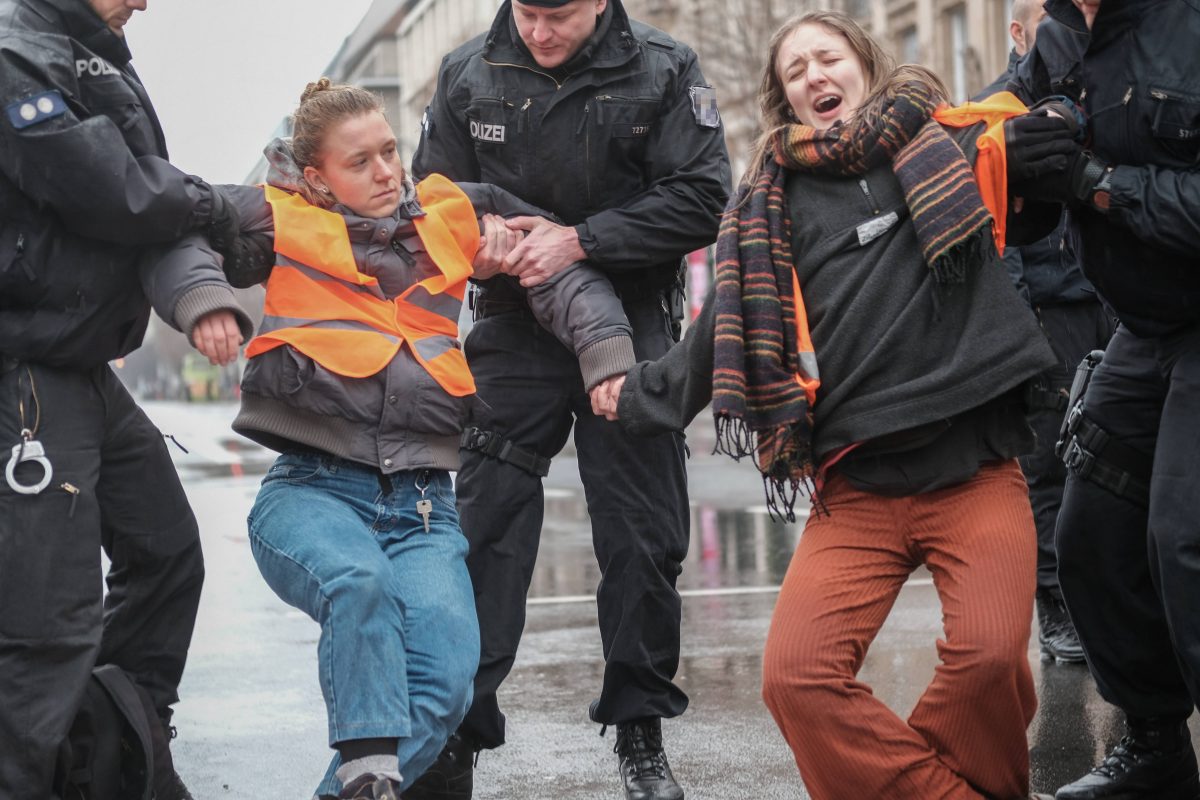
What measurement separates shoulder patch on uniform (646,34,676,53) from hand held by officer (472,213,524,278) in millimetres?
758

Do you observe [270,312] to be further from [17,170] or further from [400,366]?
[17,170]

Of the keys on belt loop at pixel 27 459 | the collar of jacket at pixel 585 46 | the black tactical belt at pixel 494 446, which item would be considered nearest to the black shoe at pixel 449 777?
the black tactical belt at pixel 494 446

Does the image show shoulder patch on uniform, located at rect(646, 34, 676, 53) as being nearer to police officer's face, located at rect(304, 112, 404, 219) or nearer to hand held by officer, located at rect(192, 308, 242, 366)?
police officer's face, located at rect(304, 112, 404, 219)

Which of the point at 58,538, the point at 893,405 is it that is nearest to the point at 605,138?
the point at 893,405

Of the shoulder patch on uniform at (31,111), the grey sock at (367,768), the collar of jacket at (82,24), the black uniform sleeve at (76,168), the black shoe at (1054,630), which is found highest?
the collar of jacket at (82,24)

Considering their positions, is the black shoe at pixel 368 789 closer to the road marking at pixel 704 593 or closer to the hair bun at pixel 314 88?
the hair bun at pixel 314 88

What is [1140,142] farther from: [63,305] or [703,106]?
[63,305]

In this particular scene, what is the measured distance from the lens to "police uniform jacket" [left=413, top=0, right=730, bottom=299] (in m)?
4.91

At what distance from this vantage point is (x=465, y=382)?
4367mm

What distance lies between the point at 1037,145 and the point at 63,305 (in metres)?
2.32

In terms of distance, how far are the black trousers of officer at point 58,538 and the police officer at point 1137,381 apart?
2329 mm

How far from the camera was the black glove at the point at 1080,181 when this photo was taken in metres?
3.98

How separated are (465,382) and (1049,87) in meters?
1.64

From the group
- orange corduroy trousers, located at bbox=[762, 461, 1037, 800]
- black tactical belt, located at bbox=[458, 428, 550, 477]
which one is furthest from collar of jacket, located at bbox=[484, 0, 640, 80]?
orange corduroy trousers, located at bbox=[762, 461, 1037, 800]
